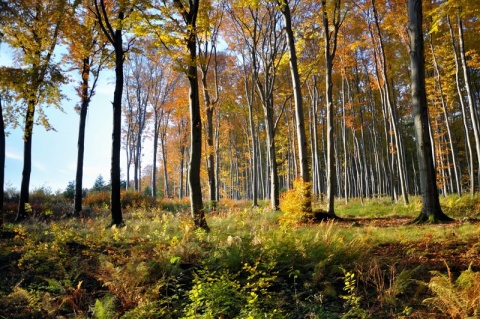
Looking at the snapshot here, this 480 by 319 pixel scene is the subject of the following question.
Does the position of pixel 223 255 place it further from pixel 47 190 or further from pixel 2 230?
pixel 47 190

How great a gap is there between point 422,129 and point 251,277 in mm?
6892

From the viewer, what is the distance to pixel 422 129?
892 centimetres

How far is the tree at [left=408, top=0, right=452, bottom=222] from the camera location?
884 cm

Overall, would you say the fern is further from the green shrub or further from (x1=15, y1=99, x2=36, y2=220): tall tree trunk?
(x1=15, y1=99, x2=36, y2=220): tall tree trunk

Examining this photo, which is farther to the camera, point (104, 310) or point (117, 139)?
point (117, 139)

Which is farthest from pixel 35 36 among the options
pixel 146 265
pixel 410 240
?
pixel 410 240

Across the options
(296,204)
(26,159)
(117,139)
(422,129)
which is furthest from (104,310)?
(26,159)

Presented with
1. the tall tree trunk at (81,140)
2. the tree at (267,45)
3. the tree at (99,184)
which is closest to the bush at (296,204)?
the tree at (267,45)

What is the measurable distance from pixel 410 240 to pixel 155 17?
7.87m

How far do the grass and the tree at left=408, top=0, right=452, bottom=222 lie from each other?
1.14m

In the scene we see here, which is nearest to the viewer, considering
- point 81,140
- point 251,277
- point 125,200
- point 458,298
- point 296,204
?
point 458,298

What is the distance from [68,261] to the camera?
6.43m

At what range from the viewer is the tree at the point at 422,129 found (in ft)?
29.0

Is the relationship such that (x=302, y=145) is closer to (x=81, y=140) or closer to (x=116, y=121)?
(x=116, y=121)
